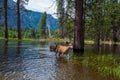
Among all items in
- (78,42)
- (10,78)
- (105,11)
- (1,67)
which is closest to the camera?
(10,78)

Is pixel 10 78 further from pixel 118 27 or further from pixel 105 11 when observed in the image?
pixel 118 27

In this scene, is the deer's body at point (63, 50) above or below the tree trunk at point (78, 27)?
below

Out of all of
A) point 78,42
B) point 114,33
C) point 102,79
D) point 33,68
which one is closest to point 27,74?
point 33,68

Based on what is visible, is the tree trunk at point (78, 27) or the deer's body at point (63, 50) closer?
the deer's body at point (63, 50)

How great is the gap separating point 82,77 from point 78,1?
1334cm

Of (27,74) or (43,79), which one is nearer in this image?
(43,79)

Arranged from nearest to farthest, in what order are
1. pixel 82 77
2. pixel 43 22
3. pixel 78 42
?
pixel 82 77 < pixel 78 42 < pixel 43 22

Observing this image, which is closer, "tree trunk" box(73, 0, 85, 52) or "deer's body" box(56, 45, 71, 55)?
"deer's body" box(56, 45, 71, 55)

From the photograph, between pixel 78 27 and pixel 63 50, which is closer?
pixel 63 50

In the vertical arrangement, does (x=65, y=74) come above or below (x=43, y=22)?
below

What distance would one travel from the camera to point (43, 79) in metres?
10.9

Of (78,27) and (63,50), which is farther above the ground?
(78,27)

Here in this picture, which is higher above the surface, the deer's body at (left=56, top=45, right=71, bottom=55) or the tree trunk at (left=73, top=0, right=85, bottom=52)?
the tree trunk at (left=73, top=0, right=85, bottom=52)

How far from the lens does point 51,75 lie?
1190cm
